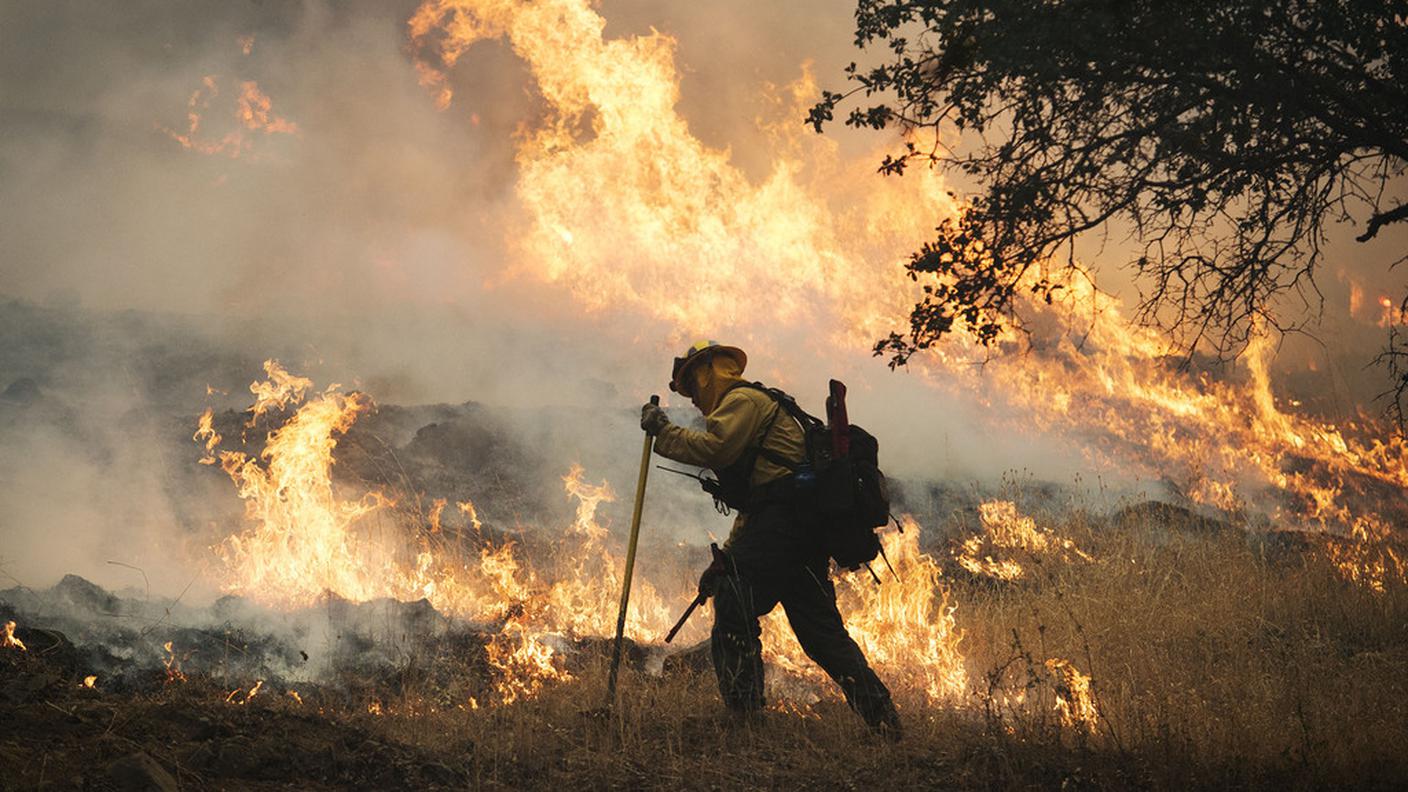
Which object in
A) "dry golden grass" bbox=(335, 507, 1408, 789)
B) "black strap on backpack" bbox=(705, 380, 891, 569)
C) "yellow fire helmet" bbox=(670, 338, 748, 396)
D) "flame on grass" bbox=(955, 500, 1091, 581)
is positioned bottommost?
"dry golden grass" bbox=(335, 507, 1408, 789)

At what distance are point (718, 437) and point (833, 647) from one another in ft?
4.03

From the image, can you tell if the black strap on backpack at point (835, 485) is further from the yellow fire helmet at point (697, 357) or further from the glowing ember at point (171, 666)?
the glowing ember at point (171, 666)

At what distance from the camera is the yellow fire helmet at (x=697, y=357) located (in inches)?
200

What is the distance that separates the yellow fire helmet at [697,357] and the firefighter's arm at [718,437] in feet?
1.23

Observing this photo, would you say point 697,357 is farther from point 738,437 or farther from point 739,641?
point 739,641

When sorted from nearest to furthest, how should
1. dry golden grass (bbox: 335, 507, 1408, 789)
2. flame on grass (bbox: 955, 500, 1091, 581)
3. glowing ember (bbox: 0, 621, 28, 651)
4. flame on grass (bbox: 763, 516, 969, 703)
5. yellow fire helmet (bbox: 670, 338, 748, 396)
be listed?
dry golden grass (bbox: 335, 507, 1408, 789)
glowing ember (bbox: 0, 621, 28, 651)
yellow fire helmet (bbox: 670, 338, 748, 396)
flame on grass (bbox: 763, 516, 969, 703)
flame on grass (bbox: 955, 500, 1091, 581)

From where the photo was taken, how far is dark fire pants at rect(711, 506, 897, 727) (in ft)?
15.1

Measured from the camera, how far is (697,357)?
16.7ft

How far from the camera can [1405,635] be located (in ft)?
23.8

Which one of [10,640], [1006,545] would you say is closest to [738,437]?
→ [10,640]

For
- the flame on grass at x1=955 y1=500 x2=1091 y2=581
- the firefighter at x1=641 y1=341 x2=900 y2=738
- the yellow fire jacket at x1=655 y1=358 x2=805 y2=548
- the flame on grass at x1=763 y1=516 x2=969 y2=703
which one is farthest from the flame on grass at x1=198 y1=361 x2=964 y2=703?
the yellow fire jacket at x1=655 y1=358 x2=805 y2=548

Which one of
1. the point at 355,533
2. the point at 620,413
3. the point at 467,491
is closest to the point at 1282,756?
the point at 355,533

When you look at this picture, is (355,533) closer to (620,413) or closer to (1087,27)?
(620,413)

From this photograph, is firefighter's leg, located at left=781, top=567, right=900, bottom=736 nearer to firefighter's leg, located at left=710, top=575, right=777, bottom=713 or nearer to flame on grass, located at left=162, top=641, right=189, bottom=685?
firefighter's leg, located at left=710, top=575, right=777, bottom=713
